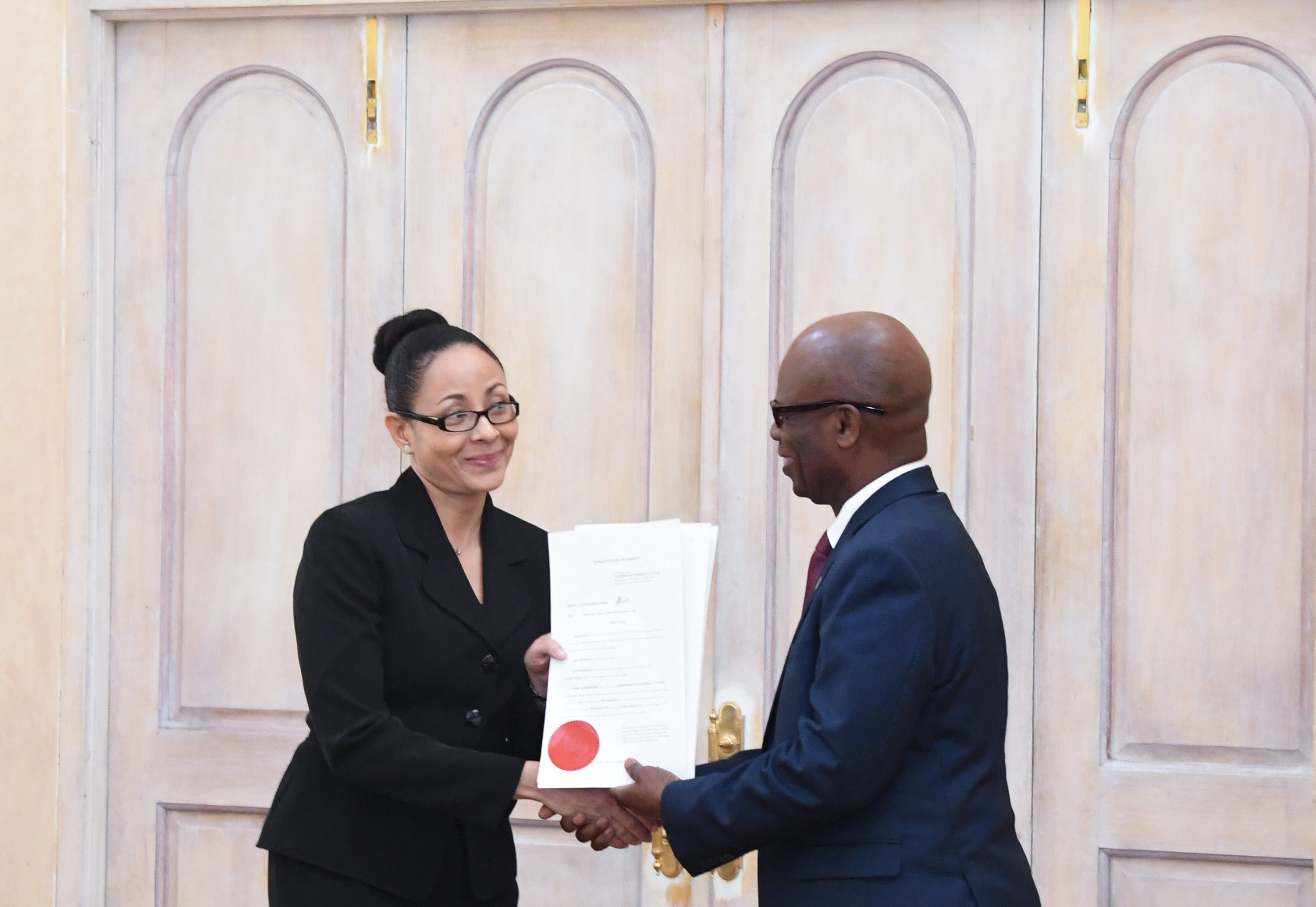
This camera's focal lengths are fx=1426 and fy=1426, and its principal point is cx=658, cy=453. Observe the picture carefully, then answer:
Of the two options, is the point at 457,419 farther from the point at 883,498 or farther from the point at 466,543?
the point at 883,498

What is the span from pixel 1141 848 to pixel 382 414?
204 centimetres

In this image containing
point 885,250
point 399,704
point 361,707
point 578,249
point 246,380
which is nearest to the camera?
point 361,707

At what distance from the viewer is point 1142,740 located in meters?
3.22

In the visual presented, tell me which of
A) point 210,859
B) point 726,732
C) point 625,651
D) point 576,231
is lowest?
point 210,859

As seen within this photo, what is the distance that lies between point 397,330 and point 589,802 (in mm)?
930

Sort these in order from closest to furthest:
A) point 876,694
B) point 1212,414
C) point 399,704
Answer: point 876,694, point 399,704, point 1212,414

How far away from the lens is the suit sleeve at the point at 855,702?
1.95 meters

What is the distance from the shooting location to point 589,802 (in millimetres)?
2568

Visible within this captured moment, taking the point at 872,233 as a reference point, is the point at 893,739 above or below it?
below

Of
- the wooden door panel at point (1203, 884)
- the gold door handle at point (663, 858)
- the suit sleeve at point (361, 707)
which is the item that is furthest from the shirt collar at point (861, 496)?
the wooden door panel at point (1203, 884)

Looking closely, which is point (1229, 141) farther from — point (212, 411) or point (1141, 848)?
point (212, 411)

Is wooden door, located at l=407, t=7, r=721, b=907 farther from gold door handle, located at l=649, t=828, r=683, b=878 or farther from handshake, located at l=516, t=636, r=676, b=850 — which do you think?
handshake, located at l=516, t=636, r=676, b=850

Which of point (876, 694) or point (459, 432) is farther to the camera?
point (459, 432)

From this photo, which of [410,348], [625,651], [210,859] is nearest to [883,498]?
[625,651]
